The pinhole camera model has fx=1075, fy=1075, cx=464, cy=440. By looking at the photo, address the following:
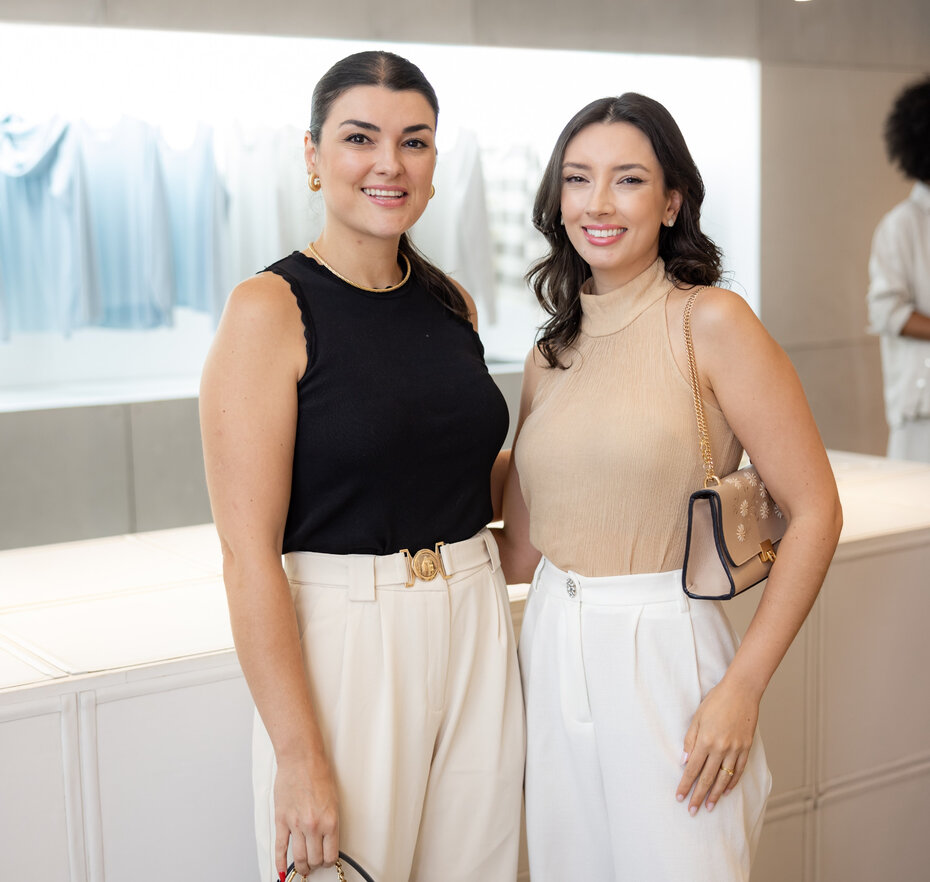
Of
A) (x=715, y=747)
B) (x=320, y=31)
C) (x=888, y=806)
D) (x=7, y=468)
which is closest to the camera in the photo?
(x=715, y=747)

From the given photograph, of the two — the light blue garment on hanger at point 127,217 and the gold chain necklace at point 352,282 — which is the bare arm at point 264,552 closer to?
the gold chain necklace at point 352,282

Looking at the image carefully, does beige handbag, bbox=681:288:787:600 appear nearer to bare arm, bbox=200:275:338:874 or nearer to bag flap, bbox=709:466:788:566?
bag flap, bbox=709:466:788:566

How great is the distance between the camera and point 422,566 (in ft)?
4.92

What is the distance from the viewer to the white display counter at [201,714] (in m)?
1.57

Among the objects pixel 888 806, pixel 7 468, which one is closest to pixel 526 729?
pixel 888 806

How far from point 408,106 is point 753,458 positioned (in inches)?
27.4

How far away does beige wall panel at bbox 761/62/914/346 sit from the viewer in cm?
612

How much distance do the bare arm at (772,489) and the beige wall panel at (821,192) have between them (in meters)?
4.81

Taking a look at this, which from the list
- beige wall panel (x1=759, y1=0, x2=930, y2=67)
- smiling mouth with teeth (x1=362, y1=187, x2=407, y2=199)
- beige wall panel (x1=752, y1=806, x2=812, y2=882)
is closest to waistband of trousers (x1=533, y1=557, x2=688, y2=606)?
smiling mouth with teeth (x1=362, y1=187, x2=407, y2=199)

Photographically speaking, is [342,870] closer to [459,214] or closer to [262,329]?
[262,329]

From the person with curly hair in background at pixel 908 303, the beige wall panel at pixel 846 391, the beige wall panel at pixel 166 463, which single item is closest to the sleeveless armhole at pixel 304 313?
the person with curly hair in background at pixel 908 303

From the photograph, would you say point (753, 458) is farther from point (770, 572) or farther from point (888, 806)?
point (888, 806)

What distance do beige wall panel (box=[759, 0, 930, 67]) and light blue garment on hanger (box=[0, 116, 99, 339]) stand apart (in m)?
3.80

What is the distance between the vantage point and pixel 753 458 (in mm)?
1528
